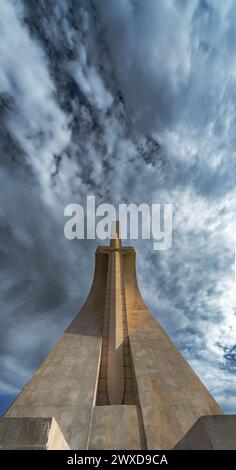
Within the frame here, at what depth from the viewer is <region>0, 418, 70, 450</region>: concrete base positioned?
261 cm

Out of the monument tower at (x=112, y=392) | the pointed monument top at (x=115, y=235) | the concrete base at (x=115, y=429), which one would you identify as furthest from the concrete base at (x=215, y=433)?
the pointed monument top at (x=115, y=235)

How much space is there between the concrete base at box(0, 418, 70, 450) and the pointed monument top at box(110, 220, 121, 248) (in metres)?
15.3

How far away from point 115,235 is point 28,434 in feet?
57.0

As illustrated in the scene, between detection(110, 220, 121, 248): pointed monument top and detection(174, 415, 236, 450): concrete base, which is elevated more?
detection(110, 220, 121, 248): pointed monument top

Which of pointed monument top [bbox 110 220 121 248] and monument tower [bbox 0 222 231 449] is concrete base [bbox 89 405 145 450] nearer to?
monument tower [bbox 0 222 231 449]

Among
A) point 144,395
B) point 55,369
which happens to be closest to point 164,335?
point 144,395

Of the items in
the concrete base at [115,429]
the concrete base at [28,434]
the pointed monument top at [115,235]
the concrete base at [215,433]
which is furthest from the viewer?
the pointed monument top at [115,235]

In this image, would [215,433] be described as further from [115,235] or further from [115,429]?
[115,235]

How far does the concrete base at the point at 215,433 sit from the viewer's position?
2.83 m

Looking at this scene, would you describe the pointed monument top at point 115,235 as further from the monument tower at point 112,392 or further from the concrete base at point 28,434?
the concrete base at point 28,434

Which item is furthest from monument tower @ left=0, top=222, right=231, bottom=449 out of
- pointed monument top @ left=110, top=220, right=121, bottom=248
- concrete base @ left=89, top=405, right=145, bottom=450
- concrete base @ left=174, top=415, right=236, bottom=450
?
pointed monument top @ left=110, top=220, right=121, bottom=248

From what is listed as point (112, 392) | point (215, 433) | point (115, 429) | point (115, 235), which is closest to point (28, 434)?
point (215, 433)

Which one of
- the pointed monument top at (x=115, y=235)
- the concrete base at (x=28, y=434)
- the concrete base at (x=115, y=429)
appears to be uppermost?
the pointed monument top at (x=115, y=235)
